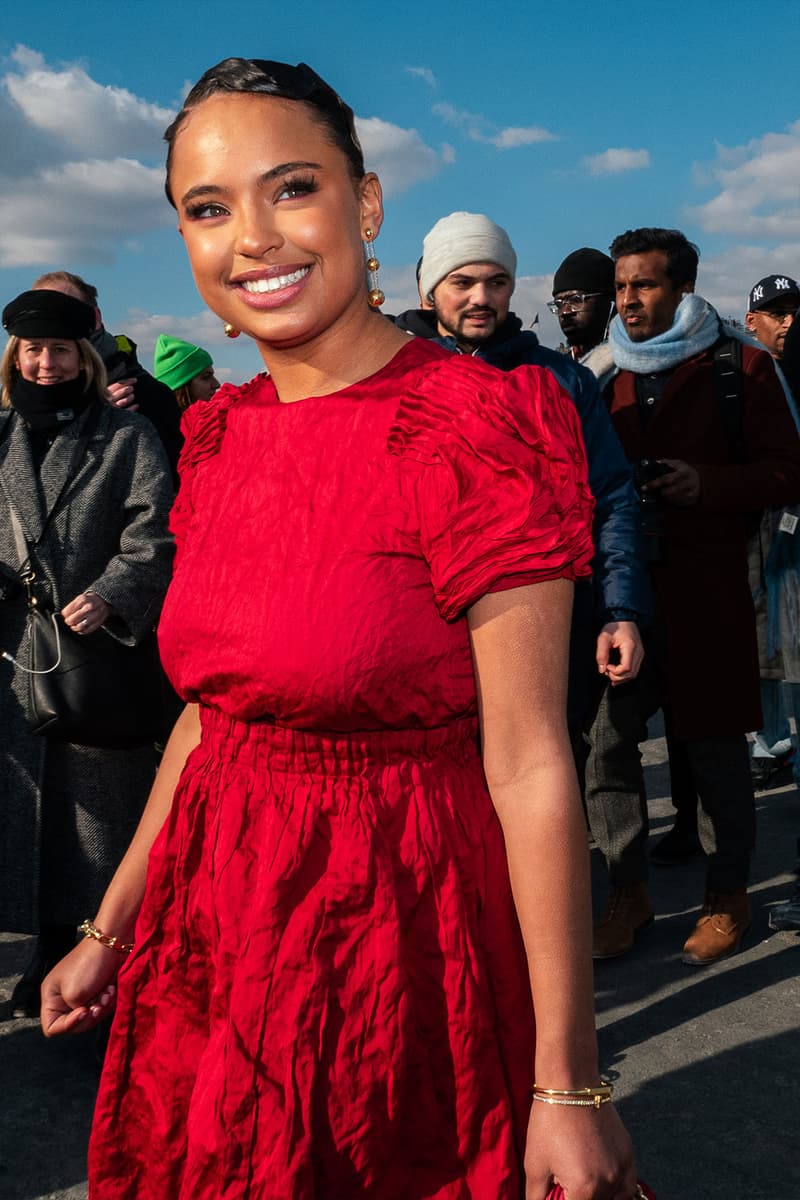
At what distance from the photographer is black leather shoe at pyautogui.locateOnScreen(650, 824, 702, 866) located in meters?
5.41

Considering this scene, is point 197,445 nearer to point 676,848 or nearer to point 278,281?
point 278,281

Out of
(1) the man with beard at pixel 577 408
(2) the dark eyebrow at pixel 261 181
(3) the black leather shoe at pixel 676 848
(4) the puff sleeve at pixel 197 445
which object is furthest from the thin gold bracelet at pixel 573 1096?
(3) the black leather shoe at pixel 676 848

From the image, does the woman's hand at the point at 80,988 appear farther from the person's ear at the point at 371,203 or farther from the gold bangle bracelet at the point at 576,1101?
the person's ear at the point at 371,203

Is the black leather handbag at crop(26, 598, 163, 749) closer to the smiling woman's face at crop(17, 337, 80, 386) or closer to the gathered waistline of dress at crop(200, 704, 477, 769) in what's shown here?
the smiling woman's face at crop(17, 337, 80, 386)

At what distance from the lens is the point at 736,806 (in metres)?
4.30

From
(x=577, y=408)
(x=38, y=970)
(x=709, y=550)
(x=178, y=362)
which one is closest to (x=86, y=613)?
(x=38, y=970)

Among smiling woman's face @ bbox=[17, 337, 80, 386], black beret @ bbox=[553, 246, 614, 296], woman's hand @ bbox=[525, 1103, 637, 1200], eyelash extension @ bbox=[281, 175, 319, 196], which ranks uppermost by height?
black beret @ bbox=[553, 246, 614, 296]

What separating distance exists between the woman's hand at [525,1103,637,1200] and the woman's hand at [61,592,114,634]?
265 cm

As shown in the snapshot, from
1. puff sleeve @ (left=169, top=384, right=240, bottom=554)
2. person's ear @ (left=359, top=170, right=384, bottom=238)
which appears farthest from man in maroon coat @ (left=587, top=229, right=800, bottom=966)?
person's ear @ (left=359, top=170, right=384, bottom=238)

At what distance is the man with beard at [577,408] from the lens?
11.7ft

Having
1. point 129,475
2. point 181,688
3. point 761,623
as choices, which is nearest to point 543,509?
point 181,688

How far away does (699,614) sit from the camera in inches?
170

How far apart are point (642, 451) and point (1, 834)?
2.54 meters

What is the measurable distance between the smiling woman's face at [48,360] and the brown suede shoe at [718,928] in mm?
2866
